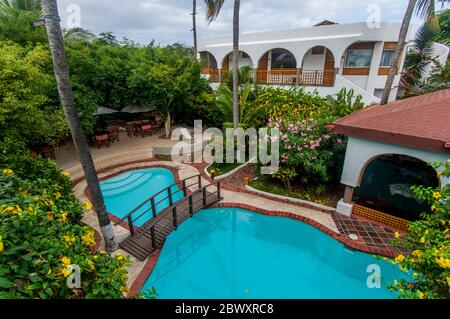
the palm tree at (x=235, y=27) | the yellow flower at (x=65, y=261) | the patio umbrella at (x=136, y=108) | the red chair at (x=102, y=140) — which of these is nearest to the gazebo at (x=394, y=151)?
the palm tree at (x=235, y=27)

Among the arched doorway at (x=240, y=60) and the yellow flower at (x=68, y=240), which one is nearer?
the yellow flower at (x=68, y=240)

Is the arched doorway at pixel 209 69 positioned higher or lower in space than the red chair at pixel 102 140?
higher

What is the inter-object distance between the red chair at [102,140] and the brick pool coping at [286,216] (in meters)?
9.64

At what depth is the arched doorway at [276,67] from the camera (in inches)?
730

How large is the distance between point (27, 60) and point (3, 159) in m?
4.65

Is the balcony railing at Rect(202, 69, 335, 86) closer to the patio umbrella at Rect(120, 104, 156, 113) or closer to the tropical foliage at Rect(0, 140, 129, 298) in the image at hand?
the patio umbrella at Rect(120, 104, 156, 113)

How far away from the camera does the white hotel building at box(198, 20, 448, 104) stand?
52.0 ft

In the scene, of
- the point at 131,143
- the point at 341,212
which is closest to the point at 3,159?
the point at 131,143

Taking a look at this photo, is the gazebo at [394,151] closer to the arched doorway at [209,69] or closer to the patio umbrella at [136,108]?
the patio umbrella at [136,108]

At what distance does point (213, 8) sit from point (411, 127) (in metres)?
9.68

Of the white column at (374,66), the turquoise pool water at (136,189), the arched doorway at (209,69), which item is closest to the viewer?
the turquoise pool water at (136,189)

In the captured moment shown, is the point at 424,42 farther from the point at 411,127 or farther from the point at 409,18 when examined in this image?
the point at 411,127

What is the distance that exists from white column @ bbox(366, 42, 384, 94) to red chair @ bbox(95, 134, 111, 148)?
18816mm

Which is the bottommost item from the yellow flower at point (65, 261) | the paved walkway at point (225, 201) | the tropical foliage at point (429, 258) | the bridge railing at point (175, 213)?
the paved walkway at point (225, 201)
